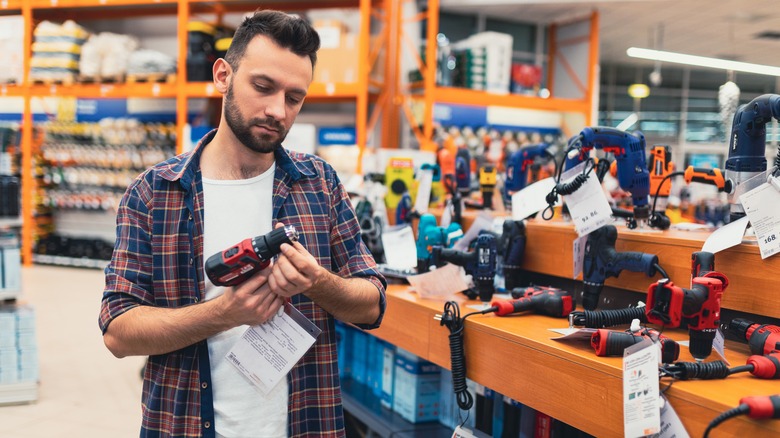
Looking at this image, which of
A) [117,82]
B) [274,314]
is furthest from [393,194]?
[117,82]

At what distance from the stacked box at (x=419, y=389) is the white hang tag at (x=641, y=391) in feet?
4.09

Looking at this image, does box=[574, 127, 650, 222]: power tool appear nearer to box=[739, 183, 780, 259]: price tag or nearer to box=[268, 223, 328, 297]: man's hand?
box=[739, 183, 780, 259]: price tag

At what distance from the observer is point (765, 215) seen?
1604 millimetres

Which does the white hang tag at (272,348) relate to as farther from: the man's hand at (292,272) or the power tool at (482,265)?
the power tool at (482,265)

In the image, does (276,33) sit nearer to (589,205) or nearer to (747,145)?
(589,205)

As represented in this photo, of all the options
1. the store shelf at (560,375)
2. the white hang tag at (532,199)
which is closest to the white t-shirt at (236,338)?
the store shelf at (560,375)

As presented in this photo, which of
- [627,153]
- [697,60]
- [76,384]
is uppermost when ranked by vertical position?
[697,60]

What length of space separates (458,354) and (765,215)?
0.91m

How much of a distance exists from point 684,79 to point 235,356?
13533 millimetres

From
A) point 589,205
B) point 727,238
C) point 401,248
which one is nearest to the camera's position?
point 727,238

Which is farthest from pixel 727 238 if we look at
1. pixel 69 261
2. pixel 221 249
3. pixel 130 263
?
pixel 69 261

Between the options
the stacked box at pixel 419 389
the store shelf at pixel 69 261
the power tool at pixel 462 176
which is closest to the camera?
the stacked box at pixel 419 389

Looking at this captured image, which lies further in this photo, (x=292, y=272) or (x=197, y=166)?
(x=197, y=166)

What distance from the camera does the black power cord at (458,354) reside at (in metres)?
1.96
